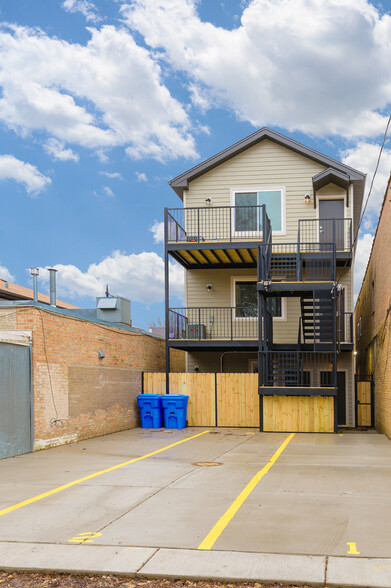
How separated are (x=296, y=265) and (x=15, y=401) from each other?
34.5 ft

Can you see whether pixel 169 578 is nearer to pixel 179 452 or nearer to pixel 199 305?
pixel 179 452

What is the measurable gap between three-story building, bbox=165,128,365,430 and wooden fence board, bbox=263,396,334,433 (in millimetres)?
2244

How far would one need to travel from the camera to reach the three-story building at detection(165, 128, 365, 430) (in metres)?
19.8

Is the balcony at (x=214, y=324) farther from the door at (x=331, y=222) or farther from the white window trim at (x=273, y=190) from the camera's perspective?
the door at (x=331, y=222)

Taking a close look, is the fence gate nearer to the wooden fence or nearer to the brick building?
the wooden fence

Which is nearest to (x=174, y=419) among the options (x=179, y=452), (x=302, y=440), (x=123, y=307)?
(x=302, y=440)

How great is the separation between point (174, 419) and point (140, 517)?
11940mm

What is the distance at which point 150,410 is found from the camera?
18516 mm

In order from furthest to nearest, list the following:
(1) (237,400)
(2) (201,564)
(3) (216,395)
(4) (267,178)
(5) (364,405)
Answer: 1. (4) (267,178)
2. (5) (364,405)
3. (3) (216,395)
4. (1) (237,400)
5. (2) (201,564)

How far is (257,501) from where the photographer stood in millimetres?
7230

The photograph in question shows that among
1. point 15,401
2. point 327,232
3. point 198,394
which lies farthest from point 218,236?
point 15,401

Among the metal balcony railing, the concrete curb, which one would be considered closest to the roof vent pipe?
the metal balcony railing

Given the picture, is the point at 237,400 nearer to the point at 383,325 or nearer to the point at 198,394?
the point at 198,394

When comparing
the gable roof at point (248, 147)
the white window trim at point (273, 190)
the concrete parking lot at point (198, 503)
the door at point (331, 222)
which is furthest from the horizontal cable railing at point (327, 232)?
the concrete parking lot at point (198, 503)
